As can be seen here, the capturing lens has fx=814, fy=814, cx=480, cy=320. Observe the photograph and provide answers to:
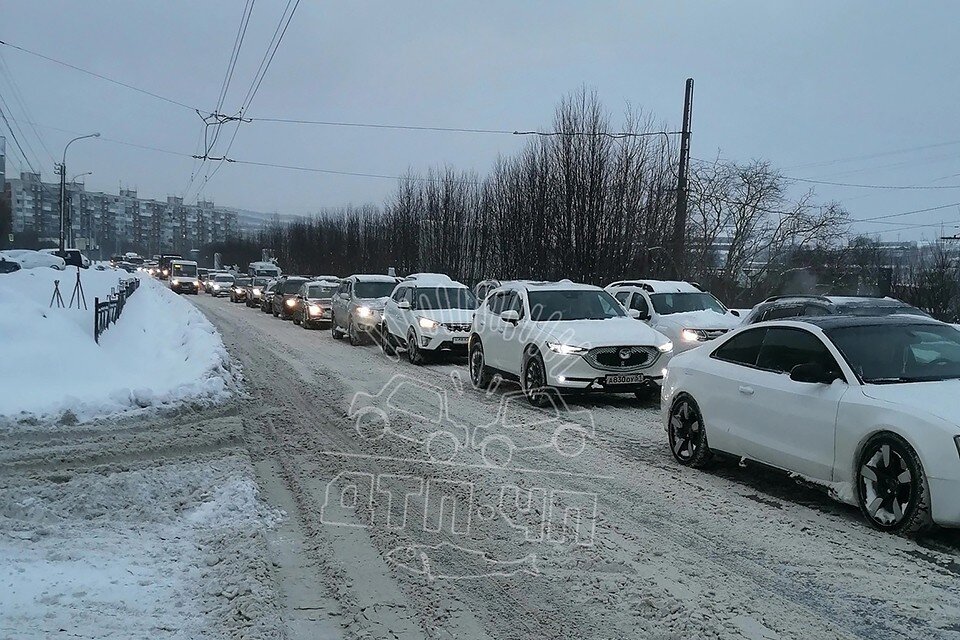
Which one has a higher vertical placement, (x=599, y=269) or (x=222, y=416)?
(x=599, y=269)

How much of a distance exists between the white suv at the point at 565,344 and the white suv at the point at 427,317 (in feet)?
11.0

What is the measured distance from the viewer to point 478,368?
550 inches

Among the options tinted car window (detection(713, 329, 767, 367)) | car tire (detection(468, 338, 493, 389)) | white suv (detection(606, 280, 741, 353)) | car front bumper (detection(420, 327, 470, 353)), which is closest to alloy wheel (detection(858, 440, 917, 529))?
tinted car window (detection(713, 329, 767, 367))

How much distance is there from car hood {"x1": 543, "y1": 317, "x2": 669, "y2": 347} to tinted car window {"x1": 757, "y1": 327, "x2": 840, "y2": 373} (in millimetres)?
4105

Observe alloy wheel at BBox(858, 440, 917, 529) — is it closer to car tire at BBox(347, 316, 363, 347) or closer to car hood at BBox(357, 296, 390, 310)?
car hood at BBox(357, 296, 390, 310)

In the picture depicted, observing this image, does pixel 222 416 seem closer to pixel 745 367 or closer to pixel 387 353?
pixel 745 367

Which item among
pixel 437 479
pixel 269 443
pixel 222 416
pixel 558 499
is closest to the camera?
pixel 558 499

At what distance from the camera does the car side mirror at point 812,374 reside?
636cm

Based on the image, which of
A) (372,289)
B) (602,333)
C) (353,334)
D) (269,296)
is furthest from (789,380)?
(269,296)

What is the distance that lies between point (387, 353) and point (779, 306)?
977 centimetres

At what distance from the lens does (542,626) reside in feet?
14.1

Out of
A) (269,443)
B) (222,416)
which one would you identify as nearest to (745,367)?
(269,443)

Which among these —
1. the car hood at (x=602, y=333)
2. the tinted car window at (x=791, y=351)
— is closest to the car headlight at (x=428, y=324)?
the car hood at (x=602, y=333)

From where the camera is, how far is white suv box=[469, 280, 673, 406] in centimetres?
1130
